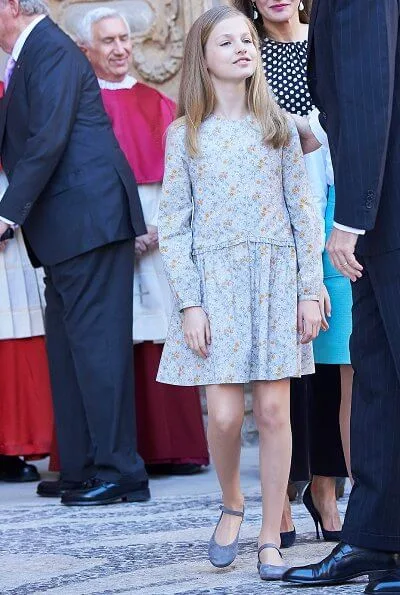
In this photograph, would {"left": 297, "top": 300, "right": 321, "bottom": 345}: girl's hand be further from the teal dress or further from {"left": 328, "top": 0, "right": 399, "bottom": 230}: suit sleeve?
{"left": 328, "top": 0, "right": 399, "bottom": 230}: suit sleeve

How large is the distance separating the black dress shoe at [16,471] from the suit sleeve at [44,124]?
4.51 ft

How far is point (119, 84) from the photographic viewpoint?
6086 millimetres

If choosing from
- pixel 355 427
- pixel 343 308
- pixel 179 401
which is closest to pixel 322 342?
pixel 343 308

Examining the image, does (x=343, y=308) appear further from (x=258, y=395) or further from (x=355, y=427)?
(x=355, y=427)

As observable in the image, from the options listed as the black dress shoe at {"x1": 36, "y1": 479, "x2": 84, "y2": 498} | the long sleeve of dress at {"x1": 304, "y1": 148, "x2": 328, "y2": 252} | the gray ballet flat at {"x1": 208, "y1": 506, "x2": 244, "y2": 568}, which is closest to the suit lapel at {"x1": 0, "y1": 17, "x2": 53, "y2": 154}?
the black dress shoe at {"x1": 36, "y1": 479, "x2": 84, "y2": 498}

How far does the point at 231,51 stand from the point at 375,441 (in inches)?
44.4

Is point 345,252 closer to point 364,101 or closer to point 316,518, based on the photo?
point 364,101

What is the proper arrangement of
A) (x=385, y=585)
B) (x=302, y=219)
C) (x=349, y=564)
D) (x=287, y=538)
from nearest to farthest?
1. (x=385, y=585)
2. (x=349, y=564)
3. (x=302, y=219)
4. (x=287, y=538)

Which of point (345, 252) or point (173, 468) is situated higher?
point (345, 252)

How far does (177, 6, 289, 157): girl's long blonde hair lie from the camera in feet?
12.7

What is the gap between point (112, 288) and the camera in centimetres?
546

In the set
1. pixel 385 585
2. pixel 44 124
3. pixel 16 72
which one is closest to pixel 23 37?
pixel 16 72

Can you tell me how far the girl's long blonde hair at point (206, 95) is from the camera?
387 cm

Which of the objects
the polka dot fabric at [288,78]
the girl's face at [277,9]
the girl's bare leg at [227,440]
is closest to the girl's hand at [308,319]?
the girl's bare leg at [227,440]
